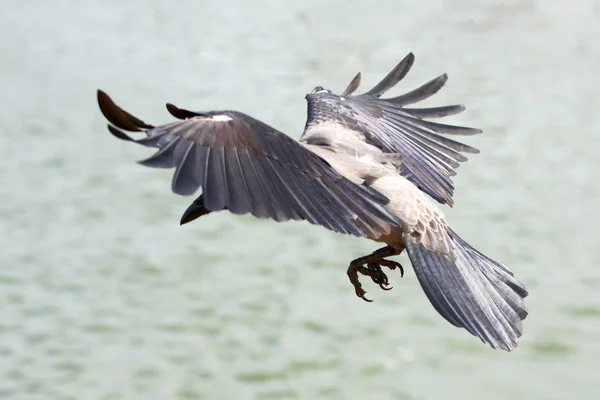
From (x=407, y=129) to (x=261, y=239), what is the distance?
10.1ft

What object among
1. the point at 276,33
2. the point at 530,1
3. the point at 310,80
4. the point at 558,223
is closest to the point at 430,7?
the point at 530,1

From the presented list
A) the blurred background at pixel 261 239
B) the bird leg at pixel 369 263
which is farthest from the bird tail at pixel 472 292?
the blurred background at pixel 261 239

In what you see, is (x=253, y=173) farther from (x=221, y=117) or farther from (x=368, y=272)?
(x=368, y=272)

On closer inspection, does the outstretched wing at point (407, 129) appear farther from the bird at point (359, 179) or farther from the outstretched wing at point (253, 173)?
the outstretched wing at point (253, 173)

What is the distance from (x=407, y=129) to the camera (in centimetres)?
413

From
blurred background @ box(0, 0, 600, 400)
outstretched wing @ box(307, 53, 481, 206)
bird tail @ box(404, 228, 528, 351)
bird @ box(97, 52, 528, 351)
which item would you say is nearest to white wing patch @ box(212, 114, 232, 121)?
bird @ box(97, 52, 528, 351)

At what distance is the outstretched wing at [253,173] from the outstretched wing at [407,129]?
2.37 ft

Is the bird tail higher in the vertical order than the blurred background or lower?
lower

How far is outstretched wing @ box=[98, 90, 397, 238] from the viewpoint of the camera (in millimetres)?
2732

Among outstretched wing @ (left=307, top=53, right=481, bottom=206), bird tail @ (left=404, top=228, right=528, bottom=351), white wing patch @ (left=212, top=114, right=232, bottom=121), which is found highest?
outstretched wing @ (left=307, top=53, right=481, bottom=206)

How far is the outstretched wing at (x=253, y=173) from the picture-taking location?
8.96 ft

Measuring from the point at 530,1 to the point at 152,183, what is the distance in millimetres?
5117

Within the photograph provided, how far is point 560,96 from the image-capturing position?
8.59 m

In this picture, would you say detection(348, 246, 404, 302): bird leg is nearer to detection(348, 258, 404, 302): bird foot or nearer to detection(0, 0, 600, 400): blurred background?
detection(348, 258, 404, 302): bird foot
